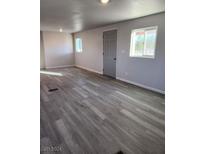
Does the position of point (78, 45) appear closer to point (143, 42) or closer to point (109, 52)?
point (109, 52)

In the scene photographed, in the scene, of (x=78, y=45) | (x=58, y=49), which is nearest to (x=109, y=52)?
(x=78, y=45)

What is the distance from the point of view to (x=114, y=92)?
14.4ft

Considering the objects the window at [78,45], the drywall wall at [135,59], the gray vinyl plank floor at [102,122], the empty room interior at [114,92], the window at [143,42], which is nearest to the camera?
the gray vinyl plank floor at [102,122]

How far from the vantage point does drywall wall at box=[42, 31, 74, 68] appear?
28.5ft

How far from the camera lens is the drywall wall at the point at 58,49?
8672mm

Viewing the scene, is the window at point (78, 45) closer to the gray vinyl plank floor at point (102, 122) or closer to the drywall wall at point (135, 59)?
the drywall wall at point (135, 59)

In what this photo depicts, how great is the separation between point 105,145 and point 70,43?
851cm

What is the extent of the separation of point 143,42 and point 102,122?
3.31 meters

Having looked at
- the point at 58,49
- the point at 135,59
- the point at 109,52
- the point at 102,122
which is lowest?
the point at 102,122

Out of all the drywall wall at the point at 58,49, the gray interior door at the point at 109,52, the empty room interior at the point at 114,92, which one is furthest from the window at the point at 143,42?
the drywall wall at the point at 58,49

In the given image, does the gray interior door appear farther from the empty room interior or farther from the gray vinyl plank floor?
the gray vinyl plank floor

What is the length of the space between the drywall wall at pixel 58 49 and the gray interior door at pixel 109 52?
3.87 m
